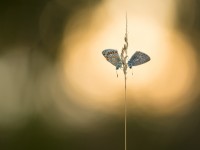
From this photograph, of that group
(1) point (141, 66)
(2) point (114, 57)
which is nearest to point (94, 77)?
(1) point (141, 66)

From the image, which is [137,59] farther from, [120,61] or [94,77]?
[94,77]

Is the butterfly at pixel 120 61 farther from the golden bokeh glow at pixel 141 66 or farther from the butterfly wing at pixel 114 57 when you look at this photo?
the golden bokeh glow at pixel 141 66

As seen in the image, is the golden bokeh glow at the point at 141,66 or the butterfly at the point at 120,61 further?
the golden bokeh glow at the point at 141,66

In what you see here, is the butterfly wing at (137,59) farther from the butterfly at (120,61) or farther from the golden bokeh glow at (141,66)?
the golden bokeh glow at (141,66)

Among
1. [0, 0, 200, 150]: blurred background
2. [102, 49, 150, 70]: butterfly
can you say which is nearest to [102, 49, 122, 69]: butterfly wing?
[102, 49, 150, 70]: butterfly

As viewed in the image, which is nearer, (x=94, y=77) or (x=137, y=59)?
(x=137, y=59)

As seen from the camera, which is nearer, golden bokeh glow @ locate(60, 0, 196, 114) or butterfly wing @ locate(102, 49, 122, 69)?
butterfly wing @ locate(102, 49, 122, 69)

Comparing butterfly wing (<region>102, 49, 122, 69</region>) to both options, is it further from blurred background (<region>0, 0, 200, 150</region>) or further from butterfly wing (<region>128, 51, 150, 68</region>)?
blurred background (<region>0, 0, 200, 150</region>)

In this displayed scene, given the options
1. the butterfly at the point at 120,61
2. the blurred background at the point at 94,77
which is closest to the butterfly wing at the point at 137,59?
the butterfly at the point at 120,61

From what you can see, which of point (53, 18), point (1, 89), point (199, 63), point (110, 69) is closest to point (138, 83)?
point (110, 69)
